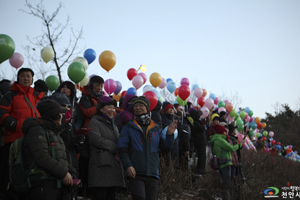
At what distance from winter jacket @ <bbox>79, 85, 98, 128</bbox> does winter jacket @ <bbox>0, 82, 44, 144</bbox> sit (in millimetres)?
775

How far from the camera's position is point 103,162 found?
3.50 m

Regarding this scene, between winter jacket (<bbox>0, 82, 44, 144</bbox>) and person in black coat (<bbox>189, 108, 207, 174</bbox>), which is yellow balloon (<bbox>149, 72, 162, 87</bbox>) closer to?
person in black coat (<bbox>189, 108, 207, 174</bbox>)

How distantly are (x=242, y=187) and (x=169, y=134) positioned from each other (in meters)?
3.55

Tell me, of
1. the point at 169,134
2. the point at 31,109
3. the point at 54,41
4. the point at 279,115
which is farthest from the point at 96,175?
the point at 279,115

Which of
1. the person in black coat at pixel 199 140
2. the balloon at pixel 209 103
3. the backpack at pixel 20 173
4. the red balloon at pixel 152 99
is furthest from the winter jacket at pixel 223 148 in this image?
the balloon at pixel 209 103

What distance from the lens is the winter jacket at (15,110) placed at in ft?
11.8

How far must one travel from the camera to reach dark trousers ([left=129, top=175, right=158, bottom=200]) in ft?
10.9

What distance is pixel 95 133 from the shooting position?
3.57 m

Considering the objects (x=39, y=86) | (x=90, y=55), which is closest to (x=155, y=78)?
(x=90, y=55)

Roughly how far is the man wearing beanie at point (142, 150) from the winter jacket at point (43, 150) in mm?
908

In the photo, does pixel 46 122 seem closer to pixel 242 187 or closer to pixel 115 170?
pixel 115 170

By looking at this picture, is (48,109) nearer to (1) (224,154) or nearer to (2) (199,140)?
(1) (224,154)

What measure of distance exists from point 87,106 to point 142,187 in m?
1.73

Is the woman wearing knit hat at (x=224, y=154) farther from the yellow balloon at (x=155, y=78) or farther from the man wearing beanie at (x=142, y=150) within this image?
the yellow balloon at (x=155, y=78)
